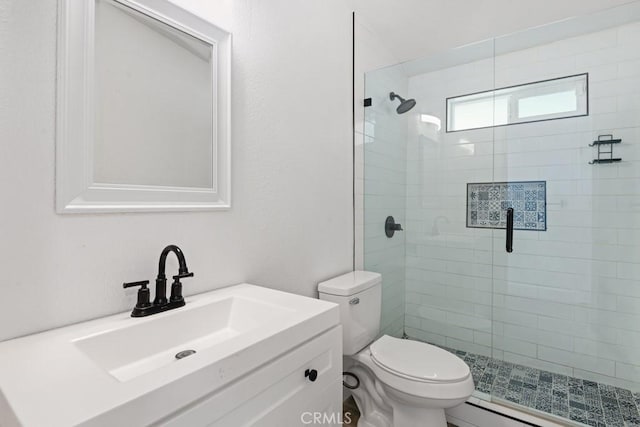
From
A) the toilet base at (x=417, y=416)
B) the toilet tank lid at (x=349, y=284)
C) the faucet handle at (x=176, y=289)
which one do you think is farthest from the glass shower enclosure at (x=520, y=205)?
the faucet handle at (x=176, y=289)

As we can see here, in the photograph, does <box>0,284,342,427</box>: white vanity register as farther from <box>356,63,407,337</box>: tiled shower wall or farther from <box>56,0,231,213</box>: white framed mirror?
<box>356,63,407,337</box>: tiled shower wall

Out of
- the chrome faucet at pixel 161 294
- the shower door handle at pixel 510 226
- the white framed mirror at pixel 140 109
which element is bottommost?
the chrome faucet at pixel 161 294

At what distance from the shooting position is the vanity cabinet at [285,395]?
2.10 ft

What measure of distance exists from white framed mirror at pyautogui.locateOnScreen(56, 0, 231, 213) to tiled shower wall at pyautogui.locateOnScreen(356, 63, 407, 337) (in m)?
1.14

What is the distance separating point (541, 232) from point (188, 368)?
244 centimetres

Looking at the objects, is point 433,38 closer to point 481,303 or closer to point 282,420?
point 481,303

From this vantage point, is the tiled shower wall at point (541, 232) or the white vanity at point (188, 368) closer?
the white vanity at point (188, 368)

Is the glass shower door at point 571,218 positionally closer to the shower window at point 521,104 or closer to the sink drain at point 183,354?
the shower window at point 521,104

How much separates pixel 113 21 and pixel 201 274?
83 centimetres

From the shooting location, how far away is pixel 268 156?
140 cm

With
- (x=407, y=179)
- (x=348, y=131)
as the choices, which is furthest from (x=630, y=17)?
(x=348, y=131)

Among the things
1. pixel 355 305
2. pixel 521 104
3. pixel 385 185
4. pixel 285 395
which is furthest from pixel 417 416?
pixel 521 104

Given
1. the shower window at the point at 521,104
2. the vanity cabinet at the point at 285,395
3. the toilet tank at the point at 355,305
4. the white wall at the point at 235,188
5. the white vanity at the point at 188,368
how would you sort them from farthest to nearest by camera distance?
the shower window at the point at 521,104, the toilet tank at the point at 355,305, the white wall at the point at 235,188, the vanity cabinet at the point at 285,395, the white vanity at the point at 188,368

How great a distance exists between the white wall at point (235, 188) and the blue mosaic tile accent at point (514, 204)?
100 cm
